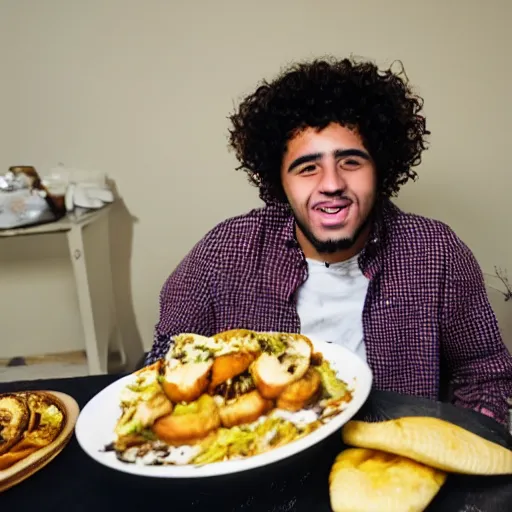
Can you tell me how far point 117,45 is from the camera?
1.65 m

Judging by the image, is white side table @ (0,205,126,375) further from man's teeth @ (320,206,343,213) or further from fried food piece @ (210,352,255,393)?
fried food piece @ (210,352,255,393)

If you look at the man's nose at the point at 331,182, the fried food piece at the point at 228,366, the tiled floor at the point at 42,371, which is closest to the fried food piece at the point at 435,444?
the fried food piece at the point at 228,366

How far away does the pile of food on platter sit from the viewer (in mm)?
529

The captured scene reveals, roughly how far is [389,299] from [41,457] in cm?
62

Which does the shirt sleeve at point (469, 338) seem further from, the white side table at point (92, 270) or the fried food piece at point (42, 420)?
the white side table at point (92, 270)

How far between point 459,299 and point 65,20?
1.41 metres

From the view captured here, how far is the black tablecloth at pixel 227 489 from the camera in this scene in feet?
1.62

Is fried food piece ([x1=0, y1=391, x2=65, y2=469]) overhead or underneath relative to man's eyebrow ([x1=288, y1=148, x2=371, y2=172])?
underneath

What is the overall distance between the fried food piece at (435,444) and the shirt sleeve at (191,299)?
506mm

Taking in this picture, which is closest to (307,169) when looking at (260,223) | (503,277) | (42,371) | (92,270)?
(260,223)

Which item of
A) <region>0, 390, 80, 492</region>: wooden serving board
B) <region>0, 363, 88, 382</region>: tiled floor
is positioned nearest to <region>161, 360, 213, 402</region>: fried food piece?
<region>0, 390, 80, 492</region>: wooden serving board

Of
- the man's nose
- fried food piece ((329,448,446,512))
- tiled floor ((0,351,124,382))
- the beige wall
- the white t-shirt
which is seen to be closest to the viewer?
fried food piece ((329,448,446,512))

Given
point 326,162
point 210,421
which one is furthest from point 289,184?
point 210,421

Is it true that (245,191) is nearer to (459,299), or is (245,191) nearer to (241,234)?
(241,234)
